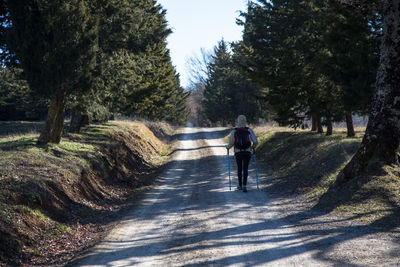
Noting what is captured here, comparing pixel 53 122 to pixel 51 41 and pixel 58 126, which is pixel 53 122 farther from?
pixel 51 41

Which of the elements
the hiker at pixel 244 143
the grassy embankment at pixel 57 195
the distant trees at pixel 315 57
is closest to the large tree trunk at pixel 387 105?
the distant trees at pixel 315 57

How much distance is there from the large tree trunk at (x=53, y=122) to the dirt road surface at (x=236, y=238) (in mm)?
6268

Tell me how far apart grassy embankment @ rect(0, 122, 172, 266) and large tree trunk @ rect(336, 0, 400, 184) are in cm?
713

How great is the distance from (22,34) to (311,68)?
1413 cm

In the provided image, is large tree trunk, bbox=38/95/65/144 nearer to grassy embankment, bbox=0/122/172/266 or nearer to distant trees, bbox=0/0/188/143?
distant trees, bbox=0/0/188/143

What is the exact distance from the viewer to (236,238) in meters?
6.61

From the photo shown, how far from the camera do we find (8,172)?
9.16m

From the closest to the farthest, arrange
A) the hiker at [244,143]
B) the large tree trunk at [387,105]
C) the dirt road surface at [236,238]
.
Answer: the dirt road surface at [236,238]
the large tree trunk at [387,105]
the hiker at [244,143]

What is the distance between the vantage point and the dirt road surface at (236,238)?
5496mm

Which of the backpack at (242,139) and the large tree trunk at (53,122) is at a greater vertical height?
the large tree trunk at (53,122)

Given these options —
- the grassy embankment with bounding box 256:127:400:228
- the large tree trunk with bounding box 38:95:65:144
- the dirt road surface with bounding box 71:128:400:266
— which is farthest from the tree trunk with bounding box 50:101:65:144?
the grassy embankment with bounding box 256:127:400:228

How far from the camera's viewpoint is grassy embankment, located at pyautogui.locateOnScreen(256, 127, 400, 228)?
26.0 feet

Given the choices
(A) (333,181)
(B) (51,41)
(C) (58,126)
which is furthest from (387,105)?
(C) (58,126)

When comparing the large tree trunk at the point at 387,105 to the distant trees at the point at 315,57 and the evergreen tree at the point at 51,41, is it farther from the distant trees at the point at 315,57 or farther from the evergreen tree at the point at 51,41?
the evergreen tree at the point at 51,41
